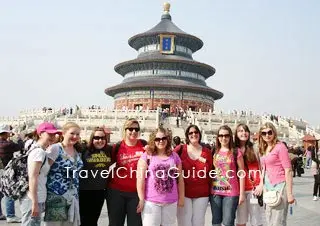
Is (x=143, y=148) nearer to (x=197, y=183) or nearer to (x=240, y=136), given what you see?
(x=197, y=183)

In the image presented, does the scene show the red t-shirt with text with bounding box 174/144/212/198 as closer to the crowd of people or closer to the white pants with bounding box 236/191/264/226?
the crowd of people

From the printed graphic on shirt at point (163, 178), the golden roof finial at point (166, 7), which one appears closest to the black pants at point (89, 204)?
the printed graphic on shirt at point (163, 178)

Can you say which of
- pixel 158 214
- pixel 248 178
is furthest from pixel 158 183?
pixel 248 178

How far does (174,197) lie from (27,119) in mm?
34421

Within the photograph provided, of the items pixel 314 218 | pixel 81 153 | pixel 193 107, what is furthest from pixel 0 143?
pixel 193 107

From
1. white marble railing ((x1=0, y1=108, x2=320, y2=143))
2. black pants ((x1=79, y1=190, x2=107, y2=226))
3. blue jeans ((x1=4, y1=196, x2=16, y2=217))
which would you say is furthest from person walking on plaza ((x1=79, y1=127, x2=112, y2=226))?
white marble railing ((x1=0, y1=108, x2=320, y2=143))

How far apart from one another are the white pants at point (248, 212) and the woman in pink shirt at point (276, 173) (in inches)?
14.6

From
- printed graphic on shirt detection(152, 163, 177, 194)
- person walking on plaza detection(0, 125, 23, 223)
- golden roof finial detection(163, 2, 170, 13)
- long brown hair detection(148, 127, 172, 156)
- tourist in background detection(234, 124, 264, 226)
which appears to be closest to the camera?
printed graphic on shirt detection(152, 163, 177, 194)

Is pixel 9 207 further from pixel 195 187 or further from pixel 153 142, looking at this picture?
pixel 195 187

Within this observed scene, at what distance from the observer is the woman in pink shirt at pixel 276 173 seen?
567 cm

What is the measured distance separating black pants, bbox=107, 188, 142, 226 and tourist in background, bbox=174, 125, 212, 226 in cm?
60

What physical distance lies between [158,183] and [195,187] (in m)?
0.64

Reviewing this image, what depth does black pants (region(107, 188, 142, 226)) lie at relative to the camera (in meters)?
5.91

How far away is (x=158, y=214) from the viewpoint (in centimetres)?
552
